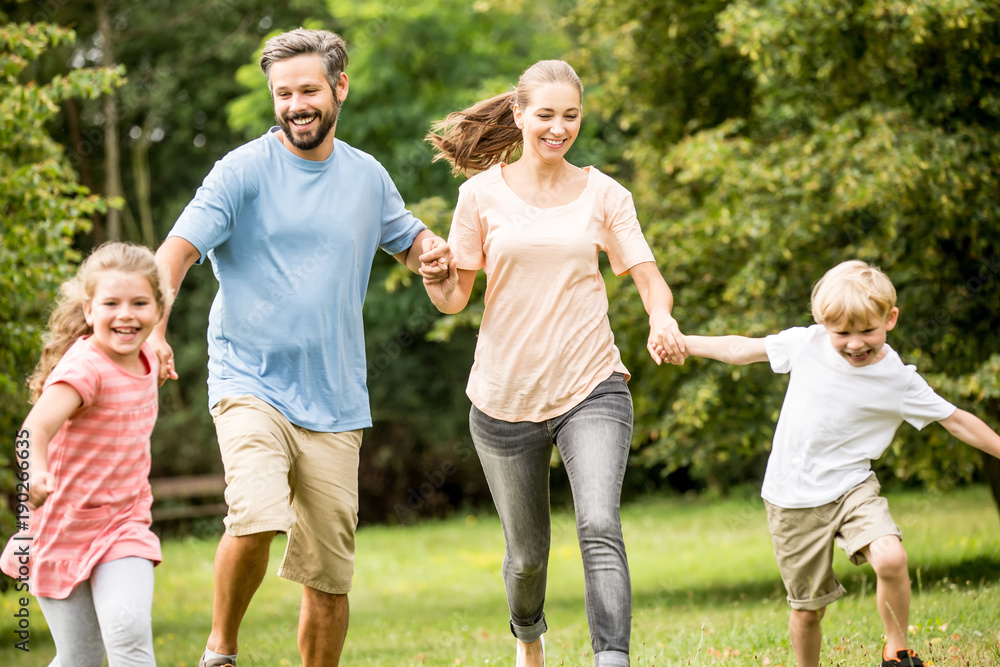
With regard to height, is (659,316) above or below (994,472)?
above

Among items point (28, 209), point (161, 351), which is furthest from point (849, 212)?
point (161, 351)

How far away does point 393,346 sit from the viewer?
2030 cm

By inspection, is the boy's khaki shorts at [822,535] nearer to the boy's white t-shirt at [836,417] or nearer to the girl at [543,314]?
the boy's white t-shirt at [836,417]

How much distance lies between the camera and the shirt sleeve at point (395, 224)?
4.67 meters

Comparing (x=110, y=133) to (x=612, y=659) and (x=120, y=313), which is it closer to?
(x=120, y=313)

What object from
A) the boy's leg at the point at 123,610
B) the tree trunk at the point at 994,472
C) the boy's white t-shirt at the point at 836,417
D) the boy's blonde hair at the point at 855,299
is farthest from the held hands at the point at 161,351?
the tree trunk at the point at 994,472

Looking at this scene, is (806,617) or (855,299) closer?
(855,299)

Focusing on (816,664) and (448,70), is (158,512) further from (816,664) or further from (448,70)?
(816,664)

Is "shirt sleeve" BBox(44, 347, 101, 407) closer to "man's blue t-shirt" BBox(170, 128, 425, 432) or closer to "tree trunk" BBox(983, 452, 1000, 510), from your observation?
"man's blue t-shirt" BBox(170, 128, 425, 432)

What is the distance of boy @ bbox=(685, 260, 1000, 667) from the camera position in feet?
13.2

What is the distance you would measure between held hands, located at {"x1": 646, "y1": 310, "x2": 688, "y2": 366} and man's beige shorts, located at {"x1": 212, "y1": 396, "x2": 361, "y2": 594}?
1.28 metres

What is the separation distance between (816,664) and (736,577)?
8.88 meters

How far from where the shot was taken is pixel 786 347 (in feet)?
14.0

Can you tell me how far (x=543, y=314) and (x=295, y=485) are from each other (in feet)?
3.94
